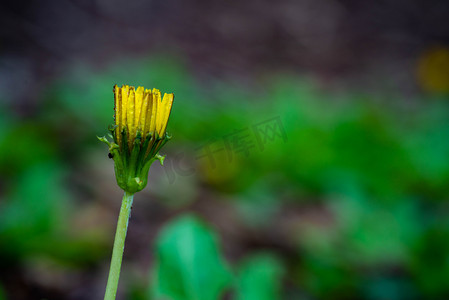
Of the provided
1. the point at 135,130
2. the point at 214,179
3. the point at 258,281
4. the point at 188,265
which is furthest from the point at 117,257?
the point at 214,179

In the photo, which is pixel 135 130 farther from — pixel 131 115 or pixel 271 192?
pixel 271 192

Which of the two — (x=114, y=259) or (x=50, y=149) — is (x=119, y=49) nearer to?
(x=50, y=149)

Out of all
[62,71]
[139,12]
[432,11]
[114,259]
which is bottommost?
[114,259]

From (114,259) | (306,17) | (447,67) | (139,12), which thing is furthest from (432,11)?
(114,259)

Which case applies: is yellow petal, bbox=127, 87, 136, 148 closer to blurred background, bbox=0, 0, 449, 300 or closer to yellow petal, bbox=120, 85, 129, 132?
yellow petal, bbox=120, 85, 129, 132

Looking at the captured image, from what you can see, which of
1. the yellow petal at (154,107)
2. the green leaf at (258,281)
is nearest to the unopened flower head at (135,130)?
the yellow petal at (154,107)

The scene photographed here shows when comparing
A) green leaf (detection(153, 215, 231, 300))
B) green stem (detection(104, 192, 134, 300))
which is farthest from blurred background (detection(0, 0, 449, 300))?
green stem (detection(104, 192, 134, 300))

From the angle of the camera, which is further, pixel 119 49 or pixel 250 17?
pixel 250 17
